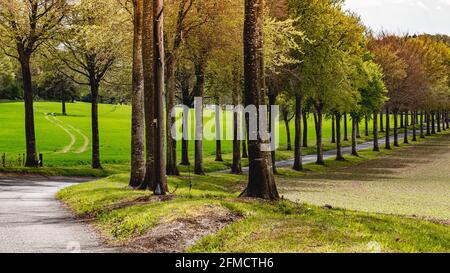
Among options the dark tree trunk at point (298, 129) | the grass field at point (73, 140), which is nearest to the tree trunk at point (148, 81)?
the grass field at point (73, 140)

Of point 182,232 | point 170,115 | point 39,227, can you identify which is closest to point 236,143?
point 170,115

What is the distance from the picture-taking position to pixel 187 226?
1577 centimetres

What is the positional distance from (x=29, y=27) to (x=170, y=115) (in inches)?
458

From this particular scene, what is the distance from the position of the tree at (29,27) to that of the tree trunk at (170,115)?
10.5 m

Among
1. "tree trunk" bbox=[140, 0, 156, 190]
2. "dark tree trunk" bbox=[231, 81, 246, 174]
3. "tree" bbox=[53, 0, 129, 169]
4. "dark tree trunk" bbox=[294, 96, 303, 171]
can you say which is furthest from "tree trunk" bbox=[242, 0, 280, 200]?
"dark tree trunk" bbox=[294, 96, 303, 171]

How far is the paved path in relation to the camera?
14508 mm

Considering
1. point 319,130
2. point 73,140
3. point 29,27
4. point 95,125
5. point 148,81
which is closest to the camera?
point 148,81

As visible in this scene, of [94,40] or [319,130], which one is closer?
[94,40]

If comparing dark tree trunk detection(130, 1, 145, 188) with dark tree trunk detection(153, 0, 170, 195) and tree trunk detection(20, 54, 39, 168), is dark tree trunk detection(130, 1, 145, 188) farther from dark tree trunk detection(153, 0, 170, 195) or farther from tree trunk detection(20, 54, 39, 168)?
tree trunk detection(20, 54, 39, 168)

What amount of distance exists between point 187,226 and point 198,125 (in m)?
29.5

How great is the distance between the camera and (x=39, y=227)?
1823 cm

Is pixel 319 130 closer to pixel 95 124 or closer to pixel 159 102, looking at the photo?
pixel 95 124

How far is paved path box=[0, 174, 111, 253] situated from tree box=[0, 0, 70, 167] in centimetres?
1377

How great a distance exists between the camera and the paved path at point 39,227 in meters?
14.5
